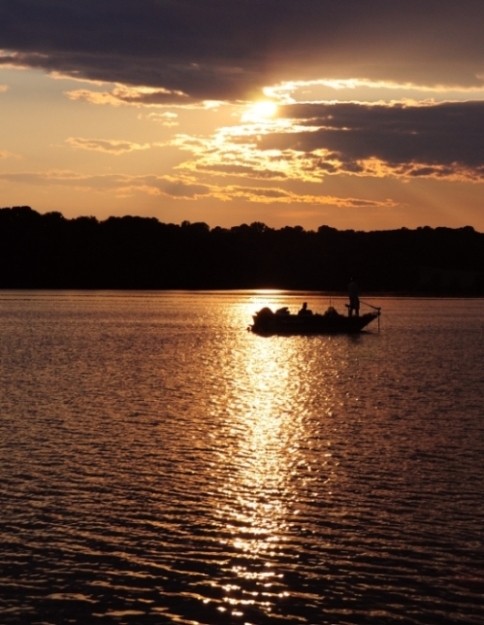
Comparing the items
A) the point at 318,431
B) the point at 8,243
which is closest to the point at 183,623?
the point at 318,431

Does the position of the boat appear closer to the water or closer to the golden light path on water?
the golden light path on water

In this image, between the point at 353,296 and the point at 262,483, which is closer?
the point at 262,483

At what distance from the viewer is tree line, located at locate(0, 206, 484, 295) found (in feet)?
603

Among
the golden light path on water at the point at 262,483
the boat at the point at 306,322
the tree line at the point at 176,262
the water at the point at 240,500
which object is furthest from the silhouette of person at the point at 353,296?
the tree line at the point at 176,262

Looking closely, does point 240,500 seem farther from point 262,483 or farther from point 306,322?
point 306,322

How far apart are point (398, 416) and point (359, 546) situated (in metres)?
12.8

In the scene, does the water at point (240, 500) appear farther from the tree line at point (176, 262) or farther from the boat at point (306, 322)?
the tree line at point (176, 262)

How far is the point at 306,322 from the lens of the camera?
63.8 m

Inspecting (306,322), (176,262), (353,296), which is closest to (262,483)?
(306,322)

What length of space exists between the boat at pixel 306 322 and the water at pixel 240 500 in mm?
26684

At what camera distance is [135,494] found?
17.3 meters

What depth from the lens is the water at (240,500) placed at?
12414 mm

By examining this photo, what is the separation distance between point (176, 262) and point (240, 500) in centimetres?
17812

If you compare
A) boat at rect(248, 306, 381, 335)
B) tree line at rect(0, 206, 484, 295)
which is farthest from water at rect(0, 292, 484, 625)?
tree line at rect(0, 206, 484, 295)
